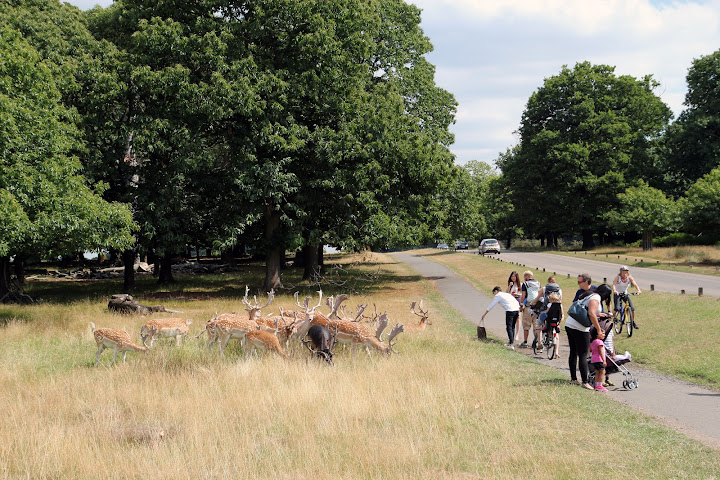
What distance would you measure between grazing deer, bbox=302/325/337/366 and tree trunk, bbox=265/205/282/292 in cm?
1538

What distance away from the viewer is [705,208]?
40.5 m

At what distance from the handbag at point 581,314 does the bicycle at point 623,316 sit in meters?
5.88

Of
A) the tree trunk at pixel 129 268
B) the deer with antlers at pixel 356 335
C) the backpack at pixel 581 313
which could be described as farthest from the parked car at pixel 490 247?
the backpack at pixel 581 313

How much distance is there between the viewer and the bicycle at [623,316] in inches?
586

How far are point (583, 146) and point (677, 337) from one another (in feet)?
160

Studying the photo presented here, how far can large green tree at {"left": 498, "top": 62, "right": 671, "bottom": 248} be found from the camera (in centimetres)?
5781

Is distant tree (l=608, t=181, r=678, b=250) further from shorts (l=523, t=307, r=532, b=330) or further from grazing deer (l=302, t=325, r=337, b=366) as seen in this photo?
grazing deer (l=302, t=325, r=337, b=366)

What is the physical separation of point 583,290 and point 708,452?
3835 millimetres

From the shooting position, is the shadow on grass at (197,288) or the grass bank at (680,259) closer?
the shadow on grass at (197,288)

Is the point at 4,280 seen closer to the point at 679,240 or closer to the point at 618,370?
the point at 618,370

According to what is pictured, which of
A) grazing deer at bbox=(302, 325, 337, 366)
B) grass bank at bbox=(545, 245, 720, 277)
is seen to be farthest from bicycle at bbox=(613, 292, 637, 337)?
grass bank at bbox=(545, 245, 720, 277)

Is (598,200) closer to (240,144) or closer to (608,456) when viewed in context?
(240,144)

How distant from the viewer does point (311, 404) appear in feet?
28.0

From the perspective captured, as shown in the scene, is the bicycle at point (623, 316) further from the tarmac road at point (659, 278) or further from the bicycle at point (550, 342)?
the tarmac road at point (659, 278)
